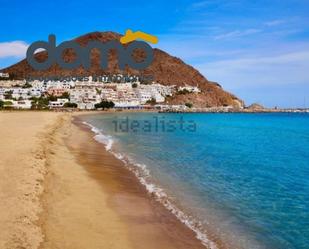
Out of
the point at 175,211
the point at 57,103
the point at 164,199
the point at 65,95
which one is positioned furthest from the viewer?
the point at 65,95

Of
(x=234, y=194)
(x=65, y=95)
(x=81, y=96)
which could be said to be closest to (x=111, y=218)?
(x=234, y=194)

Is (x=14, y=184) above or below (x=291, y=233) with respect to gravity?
above

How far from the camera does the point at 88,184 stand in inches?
542

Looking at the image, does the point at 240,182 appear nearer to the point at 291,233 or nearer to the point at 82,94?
the point at 291,233

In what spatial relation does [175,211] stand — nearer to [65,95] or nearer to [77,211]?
[77,211]

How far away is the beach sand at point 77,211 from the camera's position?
784 centimetres

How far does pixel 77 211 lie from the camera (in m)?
10.1

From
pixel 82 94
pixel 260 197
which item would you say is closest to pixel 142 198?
pixel 260 197

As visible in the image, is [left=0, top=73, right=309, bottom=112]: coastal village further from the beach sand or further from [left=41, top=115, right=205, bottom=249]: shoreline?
[left=41, top=115, right=205, bottom=249]: shoreline

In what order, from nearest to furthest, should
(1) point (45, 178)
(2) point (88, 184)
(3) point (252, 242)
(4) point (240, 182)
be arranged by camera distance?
(3) point (252, 242) < (1) point (45, 178) < (2) point (88, 184) < (4) point (240, 182)

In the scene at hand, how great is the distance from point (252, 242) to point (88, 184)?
655 centimetres

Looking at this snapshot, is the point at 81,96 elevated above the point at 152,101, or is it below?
above

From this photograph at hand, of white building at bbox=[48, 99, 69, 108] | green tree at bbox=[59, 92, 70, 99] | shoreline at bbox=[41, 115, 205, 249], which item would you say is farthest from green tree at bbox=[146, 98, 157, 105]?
shoreline at bbox=[41, 115, 205, 249]

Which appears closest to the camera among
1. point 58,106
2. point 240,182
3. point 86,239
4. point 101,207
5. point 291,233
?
point 86,239
